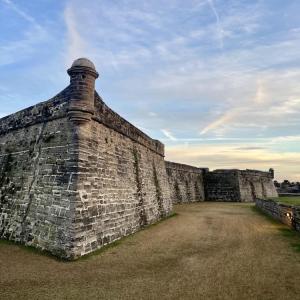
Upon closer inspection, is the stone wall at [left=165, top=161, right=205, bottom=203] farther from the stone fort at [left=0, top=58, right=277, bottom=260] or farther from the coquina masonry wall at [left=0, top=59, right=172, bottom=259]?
the coquina masonry wall at [left=0, top=59, right=172, bottom=259]

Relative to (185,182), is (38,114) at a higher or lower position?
higher

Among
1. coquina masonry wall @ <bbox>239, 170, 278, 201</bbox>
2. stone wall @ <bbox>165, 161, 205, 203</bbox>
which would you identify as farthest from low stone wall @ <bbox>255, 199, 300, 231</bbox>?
coquina masonry wall @ <bbox>239, 170, 278, 201</bbox>

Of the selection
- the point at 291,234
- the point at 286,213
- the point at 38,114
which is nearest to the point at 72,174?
the point at 38,114

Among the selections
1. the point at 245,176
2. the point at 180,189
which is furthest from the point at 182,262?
the point at 245,176

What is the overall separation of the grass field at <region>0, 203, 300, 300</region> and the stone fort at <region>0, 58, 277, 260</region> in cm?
75

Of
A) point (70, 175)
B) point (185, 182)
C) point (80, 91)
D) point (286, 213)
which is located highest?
point (80, 91)

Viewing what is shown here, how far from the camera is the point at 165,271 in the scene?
6.84m

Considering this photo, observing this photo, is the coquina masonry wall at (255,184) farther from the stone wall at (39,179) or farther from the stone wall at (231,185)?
the stone wall at (39,179)

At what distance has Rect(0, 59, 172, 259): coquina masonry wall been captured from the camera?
8.52m

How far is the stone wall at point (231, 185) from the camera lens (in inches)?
1325

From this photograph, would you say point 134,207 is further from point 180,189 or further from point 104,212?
point 180,189

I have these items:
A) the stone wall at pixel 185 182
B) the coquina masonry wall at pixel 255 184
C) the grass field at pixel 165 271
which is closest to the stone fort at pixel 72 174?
the grass field at pixel 165 271

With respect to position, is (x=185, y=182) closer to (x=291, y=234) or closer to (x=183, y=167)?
(x=183, y=167)

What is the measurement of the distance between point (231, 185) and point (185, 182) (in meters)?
7.41
